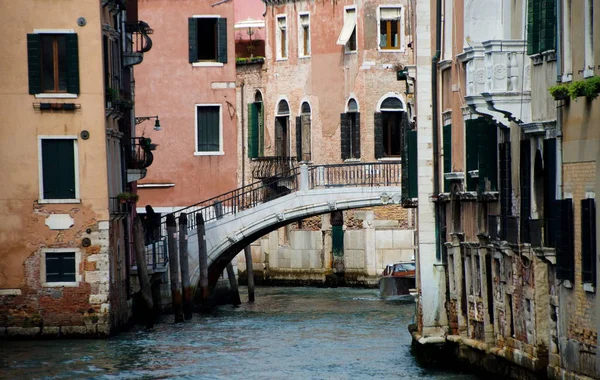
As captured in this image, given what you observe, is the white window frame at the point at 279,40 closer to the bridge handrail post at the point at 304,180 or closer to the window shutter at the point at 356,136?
the window shutter at the point at 356,136

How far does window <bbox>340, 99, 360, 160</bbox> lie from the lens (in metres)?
43.4

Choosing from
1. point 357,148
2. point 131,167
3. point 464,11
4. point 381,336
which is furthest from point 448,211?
point 357,148

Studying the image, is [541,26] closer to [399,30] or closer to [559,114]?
[559,114]

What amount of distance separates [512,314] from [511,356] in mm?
588

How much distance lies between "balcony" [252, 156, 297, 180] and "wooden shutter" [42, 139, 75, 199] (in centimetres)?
1755

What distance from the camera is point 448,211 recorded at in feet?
76.5

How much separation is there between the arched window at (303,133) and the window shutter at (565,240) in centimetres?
2749

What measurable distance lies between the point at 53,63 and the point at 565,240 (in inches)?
501

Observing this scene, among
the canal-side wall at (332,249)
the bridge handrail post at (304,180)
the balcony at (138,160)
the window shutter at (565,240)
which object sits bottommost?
the canal-side wall at (332,249)

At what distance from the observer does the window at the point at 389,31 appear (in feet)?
140

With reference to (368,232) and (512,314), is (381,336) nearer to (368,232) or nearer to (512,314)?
(512,314)

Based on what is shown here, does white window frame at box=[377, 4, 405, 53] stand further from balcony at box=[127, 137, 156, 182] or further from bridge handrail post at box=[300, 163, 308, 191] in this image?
balcony at box=[127, 137, 156, 182]

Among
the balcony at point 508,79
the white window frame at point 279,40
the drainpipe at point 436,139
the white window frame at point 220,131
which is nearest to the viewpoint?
the balcony at point 508,79

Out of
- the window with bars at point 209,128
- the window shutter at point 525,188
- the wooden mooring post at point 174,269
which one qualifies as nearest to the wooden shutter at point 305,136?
the window with bars at point 209,128
